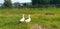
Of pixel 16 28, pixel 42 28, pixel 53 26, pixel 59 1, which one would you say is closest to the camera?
pixel 16 28

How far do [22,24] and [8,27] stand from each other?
0.96 metres

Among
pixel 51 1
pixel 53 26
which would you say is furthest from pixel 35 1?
pixel 53 26

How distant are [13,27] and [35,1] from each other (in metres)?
35.8

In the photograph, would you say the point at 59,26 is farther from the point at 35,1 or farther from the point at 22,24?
the point at 35,1

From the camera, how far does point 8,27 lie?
16797 mm

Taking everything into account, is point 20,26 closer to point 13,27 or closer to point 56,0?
point 13,27

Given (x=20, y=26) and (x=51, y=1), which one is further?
(x=51, y=1)

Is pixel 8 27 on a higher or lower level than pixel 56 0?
higher

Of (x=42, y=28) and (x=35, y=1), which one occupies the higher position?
(x=42, y=28)

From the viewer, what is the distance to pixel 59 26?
18219 millimetres

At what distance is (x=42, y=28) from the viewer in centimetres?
1727

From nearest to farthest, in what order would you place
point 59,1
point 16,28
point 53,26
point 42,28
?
point 16,28 < point 42,28 < point 53,26 < point 59,1

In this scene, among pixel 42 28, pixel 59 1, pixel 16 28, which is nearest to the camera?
pixel 16 28

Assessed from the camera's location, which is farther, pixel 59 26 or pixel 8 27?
pixel 59 26
